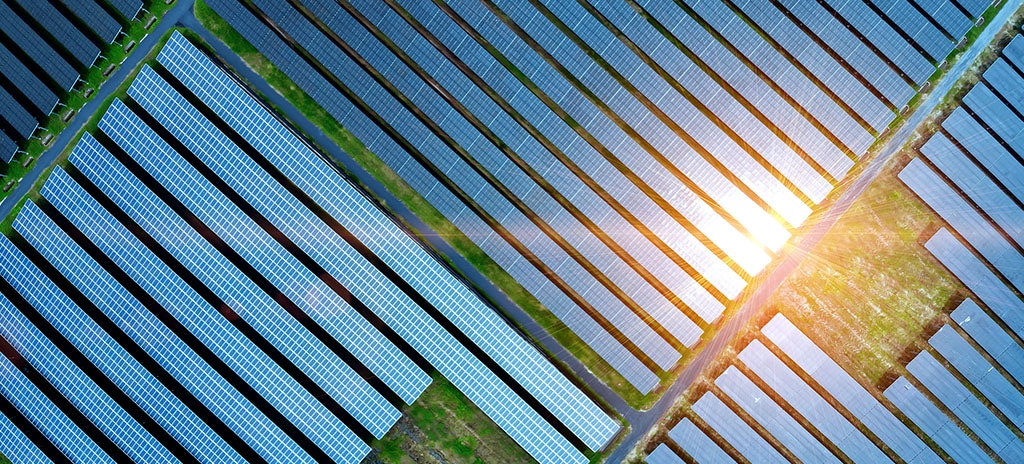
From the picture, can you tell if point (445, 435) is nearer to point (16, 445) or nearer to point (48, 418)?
point (48, 418)

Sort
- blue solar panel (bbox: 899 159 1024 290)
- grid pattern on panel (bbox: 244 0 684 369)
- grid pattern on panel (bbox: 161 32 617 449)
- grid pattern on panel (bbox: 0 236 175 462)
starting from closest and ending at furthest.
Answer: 1. grid pattern on panel (bbox: 161 32 617 449)
2. grid pattern on panel (bbox: 244 0 684 369)
3. blue solar panel (bbox: 899 159 1024 290)
4. grid pattern on panel (bbox: 0 236 175 462)

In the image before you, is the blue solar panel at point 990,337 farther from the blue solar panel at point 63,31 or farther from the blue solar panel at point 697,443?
the blue solar panel at point 63,31

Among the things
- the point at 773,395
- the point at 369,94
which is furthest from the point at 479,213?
the point at 773,395

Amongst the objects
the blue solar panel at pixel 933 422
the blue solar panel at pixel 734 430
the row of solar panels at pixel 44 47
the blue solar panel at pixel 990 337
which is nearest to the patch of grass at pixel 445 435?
the blue solar panel at pixel 734 430

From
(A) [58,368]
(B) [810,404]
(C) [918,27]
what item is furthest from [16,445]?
(C) [918,27]

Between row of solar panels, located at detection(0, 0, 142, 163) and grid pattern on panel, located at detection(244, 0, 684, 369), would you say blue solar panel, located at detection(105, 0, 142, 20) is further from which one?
grid pattern on panel, located at detection(244, 0, 684, 369)

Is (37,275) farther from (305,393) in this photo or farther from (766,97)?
(766,97)

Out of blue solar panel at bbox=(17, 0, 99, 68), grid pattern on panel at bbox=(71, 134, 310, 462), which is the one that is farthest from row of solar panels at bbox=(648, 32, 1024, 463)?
blue solar panel at bbox=(17, 0, 99, 68)
